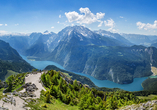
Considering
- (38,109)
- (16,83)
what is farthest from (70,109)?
(16,83)

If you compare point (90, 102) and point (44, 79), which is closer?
point (90, 102)

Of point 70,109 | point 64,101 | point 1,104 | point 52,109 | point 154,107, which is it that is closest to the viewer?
point 1,104

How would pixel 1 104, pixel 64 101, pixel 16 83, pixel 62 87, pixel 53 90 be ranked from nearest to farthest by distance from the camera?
1. pixel 1 104
2. pixel 64 101
3. pixel 53 90
4. pixel 16 83
5. pixel 62 87

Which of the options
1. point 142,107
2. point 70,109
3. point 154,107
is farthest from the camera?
point 70,109

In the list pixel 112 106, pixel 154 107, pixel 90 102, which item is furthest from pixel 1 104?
pixel 112 106

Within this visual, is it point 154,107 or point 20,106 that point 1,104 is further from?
point 154,107

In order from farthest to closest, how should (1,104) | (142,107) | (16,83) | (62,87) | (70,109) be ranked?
1. (62,87)
2. (16,83)
3. (70,109)
4. (142,107)
5. (1,104)

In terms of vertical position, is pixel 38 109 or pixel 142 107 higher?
pixel 142 107

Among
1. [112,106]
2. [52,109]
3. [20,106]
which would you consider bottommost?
[112,106]

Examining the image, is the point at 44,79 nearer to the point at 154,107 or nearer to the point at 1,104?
the point at 1,104
